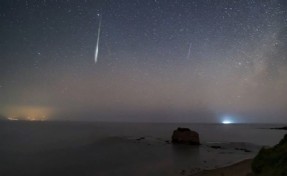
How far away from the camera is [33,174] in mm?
31203

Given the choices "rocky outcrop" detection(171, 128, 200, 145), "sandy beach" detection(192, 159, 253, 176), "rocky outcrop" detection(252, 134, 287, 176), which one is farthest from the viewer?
"rocky outcrop" detection(171, 128, 200, 145)

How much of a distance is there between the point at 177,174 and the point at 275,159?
54.1 feet

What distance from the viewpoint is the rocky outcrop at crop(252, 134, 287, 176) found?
10055 mm

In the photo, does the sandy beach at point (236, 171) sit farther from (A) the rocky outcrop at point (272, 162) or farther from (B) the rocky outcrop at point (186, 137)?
(B) the rocky outcrop at point (186, 137)

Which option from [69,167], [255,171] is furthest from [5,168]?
[255,171]

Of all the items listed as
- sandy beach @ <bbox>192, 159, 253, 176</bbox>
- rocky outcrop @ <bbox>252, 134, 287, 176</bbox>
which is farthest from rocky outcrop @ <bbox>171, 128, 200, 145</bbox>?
rocky outcrop @ <bbox>252, 134, 287, 176</bbox>

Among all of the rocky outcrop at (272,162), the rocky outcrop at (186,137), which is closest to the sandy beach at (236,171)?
the rocky outcrop at (272,162)

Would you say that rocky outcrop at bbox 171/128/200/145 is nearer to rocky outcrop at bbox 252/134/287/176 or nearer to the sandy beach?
the sandy beach

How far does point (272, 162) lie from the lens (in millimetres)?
11305

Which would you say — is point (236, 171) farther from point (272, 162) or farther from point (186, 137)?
point (186, 137)

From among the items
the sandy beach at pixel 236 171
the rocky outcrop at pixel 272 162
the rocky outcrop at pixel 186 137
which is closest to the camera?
the rocky outcrop at pixel 272 162

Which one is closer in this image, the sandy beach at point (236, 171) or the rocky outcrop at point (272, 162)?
the rocky outcrop at point (272, 162)

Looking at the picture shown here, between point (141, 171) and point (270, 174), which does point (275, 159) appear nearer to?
point (270, 174)

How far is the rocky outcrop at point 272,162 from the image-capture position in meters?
10.1
